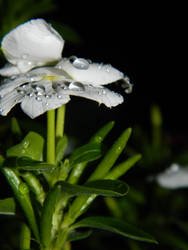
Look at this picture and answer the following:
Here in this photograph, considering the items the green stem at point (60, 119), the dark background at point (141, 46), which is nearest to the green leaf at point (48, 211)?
the green stem at point (60, 119)

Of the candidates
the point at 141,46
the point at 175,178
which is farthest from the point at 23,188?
the point at 141,46

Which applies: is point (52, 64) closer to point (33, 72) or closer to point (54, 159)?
point (33, 72)

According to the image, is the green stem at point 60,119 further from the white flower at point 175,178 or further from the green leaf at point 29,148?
the white flower at point 175,178

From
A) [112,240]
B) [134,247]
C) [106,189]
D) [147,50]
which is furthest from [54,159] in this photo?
[147,50]

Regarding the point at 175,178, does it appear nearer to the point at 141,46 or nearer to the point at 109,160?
the point at 109,160

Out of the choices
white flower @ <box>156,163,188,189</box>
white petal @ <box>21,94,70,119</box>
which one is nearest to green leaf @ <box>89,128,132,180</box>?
white petal @ <box>21,94,70,119</box>

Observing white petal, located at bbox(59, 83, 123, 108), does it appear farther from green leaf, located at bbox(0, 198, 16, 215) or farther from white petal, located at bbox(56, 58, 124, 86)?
green leaf, located at bbox(0, 198, 16, 215)
